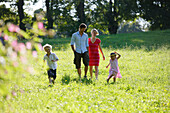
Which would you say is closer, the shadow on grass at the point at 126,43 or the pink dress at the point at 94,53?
the pink dress at the point at 94,53

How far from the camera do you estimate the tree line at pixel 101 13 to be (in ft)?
121

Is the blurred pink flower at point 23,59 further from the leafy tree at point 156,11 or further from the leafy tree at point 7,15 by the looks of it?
the leafy tree at point 156,11

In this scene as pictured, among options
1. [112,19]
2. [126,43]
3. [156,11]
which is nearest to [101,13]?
[112,19]

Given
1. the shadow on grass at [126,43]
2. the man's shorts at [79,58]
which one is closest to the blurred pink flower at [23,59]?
the man's shorts at [79,58]

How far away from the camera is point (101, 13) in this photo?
40.0 m

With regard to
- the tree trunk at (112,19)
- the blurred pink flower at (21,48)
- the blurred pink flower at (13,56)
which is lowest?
the blurred pink flower at (13,56)

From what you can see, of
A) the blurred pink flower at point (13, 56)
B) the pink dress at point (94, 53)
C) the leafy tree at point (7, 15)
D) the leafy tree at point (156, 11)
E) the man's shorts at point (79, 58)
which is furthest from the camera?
the leafy tree at point (156, 11)

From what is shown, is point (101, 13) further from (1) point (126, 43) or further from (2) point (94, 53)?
(2) point (94, 53)

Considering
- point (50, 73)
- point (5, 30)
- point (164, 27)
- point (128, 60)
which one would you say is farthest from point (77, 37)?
point (164, 27)

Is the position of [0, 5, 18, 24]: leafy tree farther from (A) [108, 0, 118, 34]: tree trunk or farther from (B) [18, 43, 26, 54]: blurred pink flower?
(B) [18, 43, 26, 54]: blurred pink flower

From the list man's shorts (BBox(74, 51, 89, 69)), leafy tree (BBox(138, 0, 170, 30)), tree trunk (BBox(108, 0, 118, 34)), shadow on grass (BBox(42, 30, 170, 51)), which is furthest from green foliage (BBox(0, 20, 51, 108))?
leafy tree (BBox(138, 0, 170, 30))

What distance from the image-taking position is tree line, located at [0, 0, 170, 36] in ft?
121

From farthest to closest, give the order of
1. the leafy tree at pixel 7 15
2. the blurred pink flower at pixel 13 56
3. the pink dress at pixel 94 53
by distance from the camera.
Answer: the leafy tree at pixel 7 15
the pink dress at pixel 94 53
the blurred pink flower at pixel 13 56

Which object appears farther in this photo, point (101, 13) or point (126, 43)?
point (101, 13)
